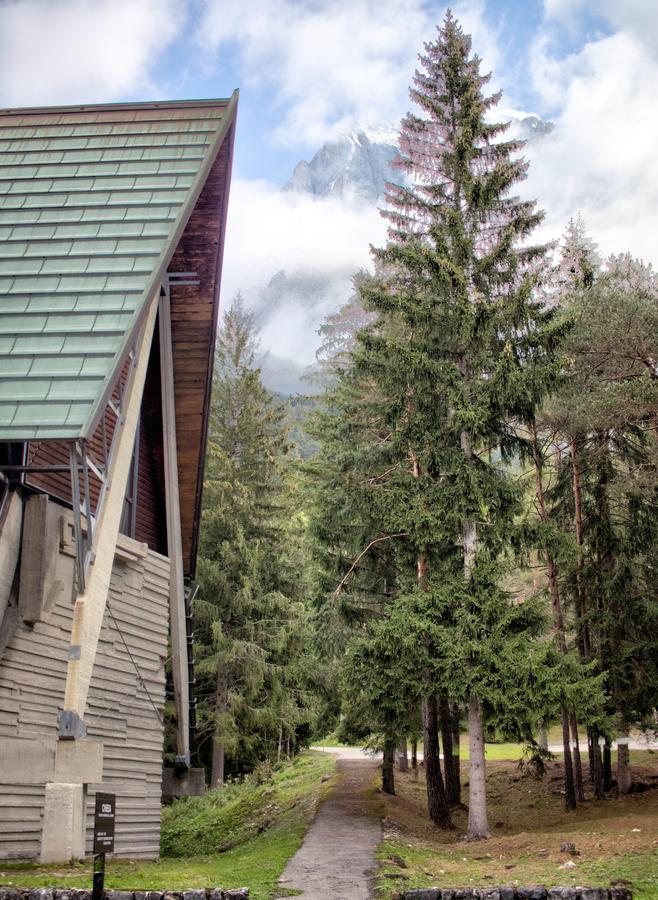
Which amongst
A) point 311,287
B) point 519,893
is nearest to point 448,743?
point 519,893

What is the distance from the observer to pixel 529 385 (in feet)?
49.4

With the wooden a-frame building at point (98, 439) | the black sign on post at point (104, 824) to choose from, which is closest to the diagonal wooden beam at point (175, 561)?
the wooden a-frame building at point (98, 439)

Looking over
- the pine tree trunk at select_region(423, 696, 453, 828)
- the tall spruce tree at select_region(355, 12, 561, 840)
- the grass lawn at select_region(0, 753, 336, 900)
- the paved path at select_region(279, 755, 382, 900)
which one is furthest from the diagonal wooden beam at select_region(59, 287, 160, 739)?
the pine tree trunk at select_region(423, 696, 453, 828)

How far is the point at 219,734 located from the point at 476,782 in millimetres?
12012

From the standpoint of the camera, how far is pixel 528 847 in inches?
497

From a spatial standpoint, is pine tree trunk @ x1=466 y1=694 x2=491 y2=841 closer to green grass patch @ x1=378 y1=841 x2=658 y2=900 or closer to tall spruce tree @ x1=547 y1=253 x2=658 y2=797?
green grass patch @ x1=378 y1=841 x2=658 y2=900

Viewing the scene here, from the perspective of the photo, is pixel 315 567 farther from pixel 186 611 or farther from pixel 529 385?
pixel 529 385

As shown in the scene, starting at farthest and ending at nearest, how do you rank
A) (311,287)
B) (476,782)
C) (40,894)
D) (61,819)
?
(311,287) < (476,782) < (61,819) < (40,894)

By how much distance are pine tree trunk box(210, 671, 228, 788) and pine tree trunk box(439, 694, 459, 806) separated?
23.2 ft

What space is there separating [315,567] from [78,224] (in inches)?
433

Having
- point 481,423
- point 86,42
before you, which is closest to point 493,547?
point 481,423

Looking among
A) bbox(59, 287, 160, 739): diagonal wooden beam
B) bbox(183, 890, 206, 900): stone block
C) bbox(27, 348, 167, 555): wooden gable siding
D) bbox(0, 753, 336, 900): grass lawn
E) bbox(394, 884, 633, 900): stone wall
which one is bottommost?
bbox(0, 753, 336, 900): grass lawn

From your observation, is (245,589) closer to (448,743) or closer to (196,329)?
(448,743)

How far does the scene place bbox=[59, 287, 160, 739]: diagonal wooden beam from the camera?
26.9 ft
